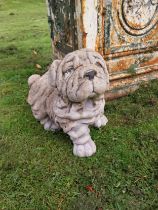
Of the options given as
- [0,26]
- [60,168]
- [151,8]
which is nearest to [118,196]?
[60,168]

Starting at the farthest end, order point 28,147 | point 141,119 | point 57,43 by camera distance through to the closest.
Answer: point 57,43, point 141,119, point 28,147

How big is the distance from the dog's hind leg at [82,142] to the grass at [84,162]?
0.23ft

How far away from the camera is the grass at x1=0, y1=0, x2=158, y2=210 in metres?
3.07

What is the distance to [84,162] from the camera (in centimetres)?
349

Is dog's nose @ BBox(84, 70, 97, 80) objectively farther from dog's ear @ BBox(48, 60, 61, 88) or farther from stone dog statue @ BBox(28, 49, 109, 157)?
dog's ear @ BBox(48, 60, 61, 88)

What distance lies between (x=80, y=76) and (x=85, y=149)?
0.80 metres

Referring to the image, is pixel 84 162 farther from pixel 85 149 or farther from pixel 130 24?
pixel 130 24

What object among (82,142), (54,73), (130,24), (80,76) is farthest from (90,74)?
(130,24)

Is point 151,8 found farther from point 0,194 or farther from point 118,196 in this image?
point 0,194

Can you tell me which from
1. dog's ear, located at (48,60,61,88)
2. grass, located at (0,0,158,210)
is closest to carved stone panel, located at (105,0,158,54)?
grass, located at (0,0,158,210)

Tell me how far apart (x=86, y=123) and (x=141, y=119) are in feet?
3.28

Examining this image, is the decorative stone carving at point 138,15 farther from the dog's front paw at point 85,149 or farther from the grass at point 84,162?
the dog's front paw at point 85,149

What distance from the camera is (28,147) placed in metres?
3.81

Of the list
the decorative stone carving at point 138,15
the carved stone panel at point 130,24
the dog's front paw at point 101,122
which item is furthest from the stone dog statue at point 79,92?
the decorative stone carving at point 138,15
